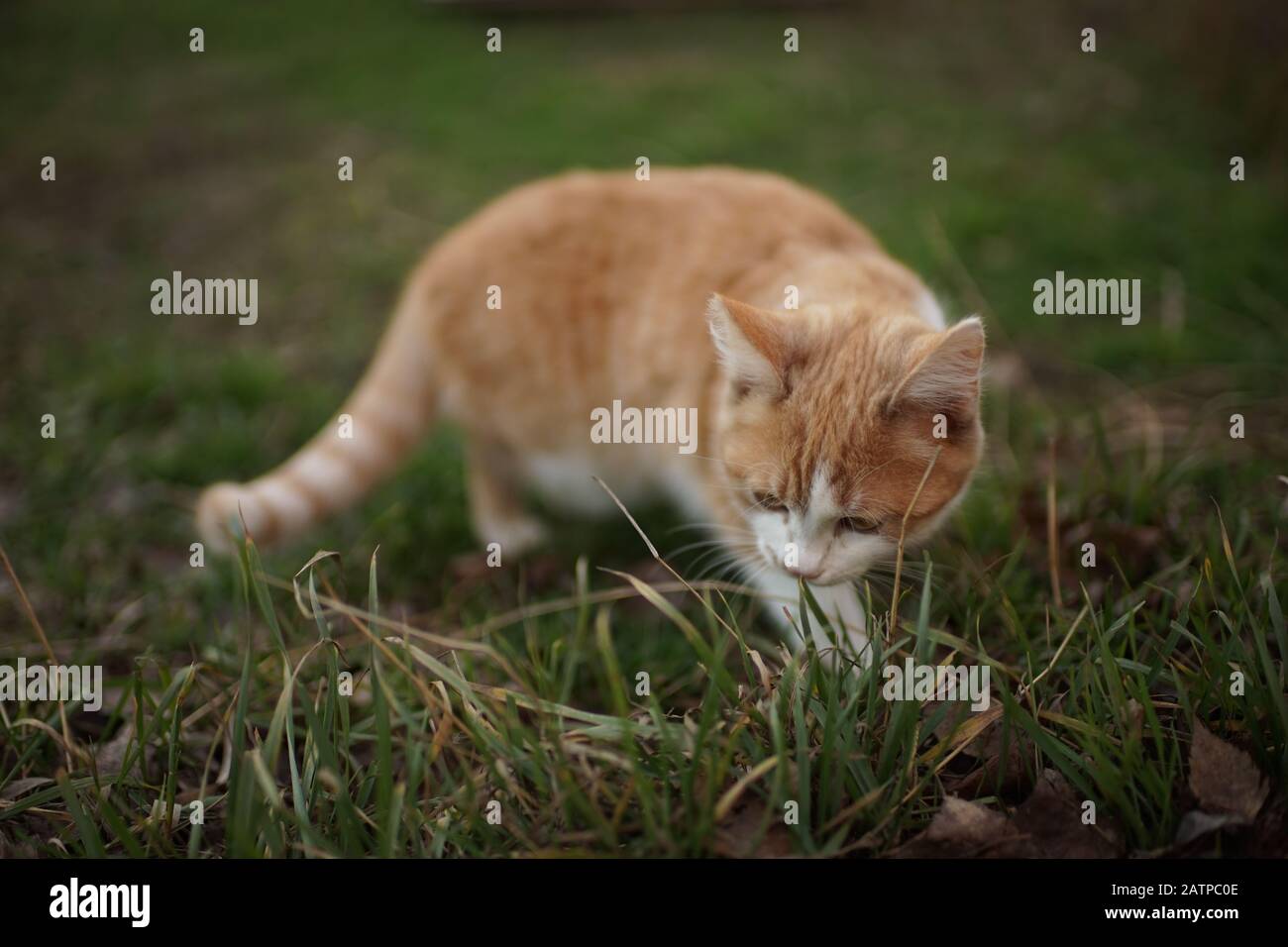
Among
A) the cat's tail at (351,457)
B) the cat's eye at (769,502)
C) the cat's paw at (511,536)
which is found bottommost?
the cat's paw at (511,536)

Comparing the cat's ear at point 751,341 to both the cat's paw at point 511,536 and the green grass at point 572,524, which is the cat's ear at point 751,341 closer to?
the green grass at point 572,524

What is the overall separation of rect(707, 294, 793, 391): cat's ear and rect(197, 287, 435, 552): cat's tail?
1.25m

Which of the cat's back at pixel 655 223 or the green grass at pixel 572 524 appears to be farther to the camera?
the cat's back at pixel 655 223

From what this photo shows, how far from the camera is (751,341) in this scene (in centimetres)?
194

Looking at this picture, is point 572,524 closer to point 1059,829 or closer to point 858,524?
point 858,524

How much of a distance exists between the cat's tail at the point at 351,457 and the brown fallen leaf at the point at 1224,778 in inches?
88.3

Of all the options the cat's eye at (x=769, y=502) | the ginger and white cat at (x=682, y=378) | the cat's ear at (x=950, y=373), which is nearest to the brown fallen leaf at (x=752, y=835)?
the ginger and white cat at (x=682, y=378)

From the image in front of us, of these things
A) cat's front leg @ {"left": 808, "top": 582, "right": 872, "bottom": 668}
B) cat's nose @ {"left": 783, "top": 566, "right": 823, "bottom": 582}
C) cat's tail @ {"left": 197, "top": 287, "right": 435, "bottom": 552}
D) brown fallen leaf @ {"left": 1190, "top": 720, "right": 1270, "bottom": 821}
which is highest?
cat's tail @ {"left": 197, "top": 287, "right": 435, "bottom": 552}

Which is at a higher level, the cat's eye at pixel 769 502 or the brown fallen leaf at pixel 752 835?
the cat's eye at pixel 769 502

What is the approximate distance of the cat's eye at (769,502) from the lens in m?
2.04

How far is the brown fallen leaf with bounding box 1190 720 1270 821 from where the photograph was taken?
1.55 meters

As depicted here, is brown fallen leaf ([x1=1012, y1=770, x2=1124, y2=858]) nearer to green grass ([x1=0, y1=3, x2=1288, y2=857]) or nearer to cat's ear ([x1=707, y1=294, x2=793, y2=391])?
green grass ([x1=0, y1=3, x2=1288, y2=857])

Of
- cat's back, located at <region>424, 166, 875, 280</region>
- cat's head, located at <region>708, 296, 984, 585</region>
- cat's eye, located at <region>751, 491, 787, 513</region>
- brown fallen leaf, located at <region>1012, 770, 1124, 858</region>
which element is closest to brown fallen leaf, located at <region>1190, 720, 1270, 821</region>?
brown fallen leaf, located at <region>1012, 770, 1124, 858</region>

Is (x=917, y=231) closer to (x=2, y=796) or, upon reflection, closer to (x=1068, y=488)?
(x=1068, y=488)
